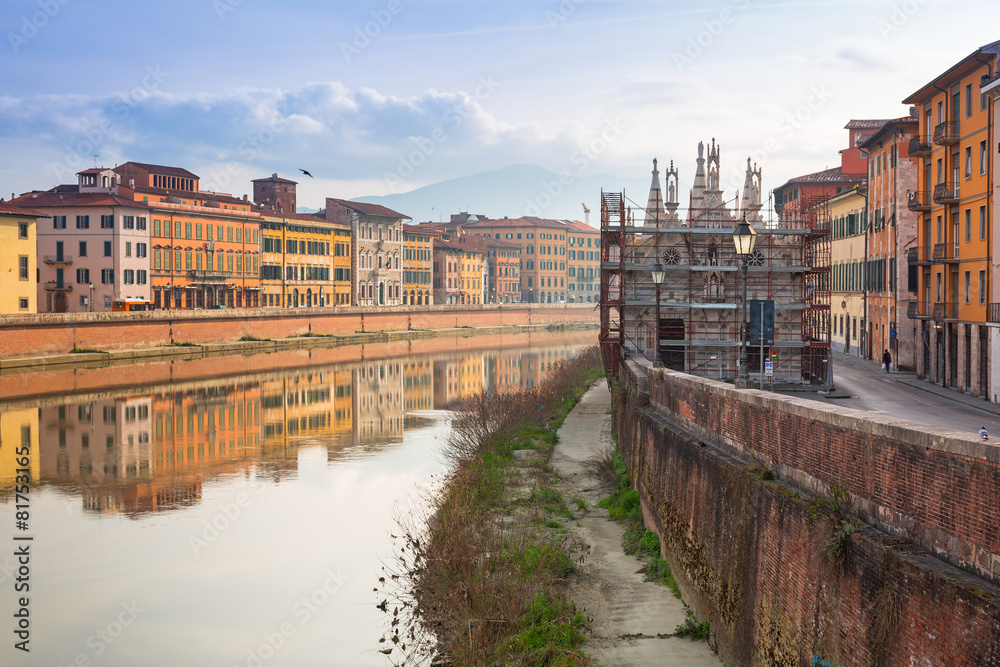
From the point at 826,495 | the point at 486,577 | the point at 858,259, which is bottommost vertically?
the point at 486,577

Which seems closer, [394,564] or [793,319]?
[394,564]

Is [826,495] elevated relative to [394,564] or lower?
elevated

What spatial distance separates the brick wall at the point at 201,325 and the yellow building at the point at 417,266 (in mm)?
12009

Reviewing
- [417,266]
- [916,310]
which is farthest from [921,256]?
[417,266]

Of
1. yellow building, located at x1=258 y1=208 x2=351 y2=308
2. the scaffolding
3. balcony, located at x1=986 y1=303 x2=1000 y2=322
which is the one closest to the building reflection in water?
the scaffolding

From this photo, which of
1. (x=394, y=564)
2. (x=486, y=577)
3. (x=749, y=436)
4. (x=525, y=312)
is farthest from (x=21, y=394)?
(x=525, y=312)

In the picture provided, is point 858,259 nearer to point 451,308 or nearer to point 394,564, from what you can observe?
point 394,564

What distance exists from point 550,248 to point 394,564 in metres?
152

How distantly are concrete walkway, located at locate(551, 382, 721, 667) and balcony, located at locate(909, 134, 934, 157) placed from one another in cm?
2183

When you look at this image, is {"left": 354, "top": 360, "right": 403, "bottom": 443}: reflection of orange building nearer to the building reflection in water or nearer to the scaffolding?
the building reflection in water

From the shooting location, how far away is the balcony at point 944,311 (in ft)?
124

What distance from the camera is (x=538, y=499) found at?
24156 millimetres

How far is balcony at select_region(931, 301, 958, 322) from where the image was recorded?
37.7 meters

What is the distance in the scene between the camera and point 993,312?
1310 inches
